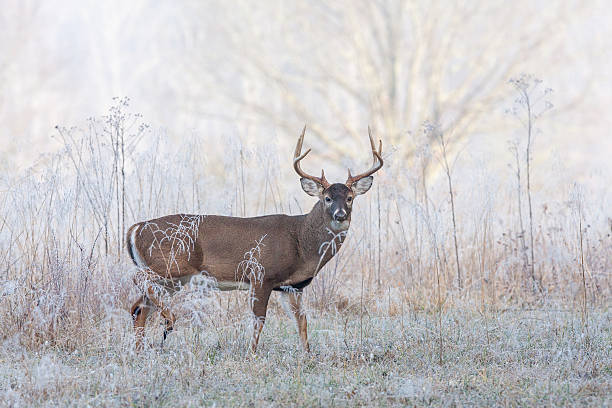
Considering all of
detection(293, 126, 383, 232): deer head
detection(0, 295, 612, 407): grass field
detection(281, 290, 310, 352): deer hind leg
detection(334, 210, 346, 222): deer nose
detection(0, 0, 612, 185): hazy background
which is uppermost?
detection(0, 0, 612, 185): hazy background

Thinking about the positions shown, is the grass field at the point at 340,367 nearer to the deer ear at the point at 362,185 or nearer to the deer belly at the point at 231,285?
the deer belly at the point at 231,285

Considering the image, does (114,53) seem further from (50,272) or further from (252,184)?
(50,272)

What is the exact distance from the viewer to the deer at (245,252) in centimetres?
577

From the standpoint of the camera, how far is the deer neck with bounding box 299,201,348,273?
5941 mm

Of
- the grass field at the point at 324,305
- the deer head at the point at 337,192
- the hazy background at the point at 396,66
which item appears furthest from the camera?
the hazy background at the point at 396,66

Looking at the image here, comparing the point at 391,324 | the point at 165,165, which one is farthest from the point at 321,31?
the point at 391,324

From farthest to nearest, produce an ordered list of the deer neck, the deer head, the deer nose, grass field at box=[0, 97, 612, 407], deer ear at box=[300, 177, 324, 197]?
deer ear at box=[300, 177, 324, 197] → the deer neck → the deer head → the deer nose → grass field at box=[0, 97, 612, 407]

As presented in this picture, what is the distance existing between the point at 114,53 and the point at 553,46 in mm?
13389

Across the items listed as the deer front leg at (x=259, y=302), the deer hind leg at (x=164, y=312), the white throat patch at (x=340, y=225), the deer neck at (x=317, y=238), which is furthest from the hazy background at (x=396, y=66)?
the deer hind leg at (x=164, y=312)

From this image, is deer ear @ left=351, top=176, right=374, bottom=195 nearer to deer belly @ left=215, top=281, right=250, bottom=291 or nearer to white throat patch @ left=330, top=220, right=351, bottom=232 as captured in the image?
white throat patch @ left=330, top=220, right=351, bottom=232

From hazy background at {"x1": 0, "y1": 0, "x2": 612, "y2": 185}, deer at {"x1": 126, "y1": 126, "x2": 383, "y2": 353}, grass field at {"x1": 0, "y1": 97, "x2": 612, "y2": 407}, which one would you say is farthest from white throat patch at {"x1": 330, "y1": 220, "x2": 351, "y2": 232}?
hazy background at {"x1": 0, "y1": 0, "x2": 612, "y2": 185}

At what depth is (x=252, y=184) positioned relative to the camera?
877cm

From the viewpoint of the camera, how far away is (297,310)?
595 centimetres

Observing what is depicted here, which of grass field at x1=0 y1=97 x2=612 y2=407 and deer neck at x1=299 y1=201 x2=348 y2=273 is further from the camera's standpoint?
deer neck at x1=299 y1=201 x2=348 y2=273
